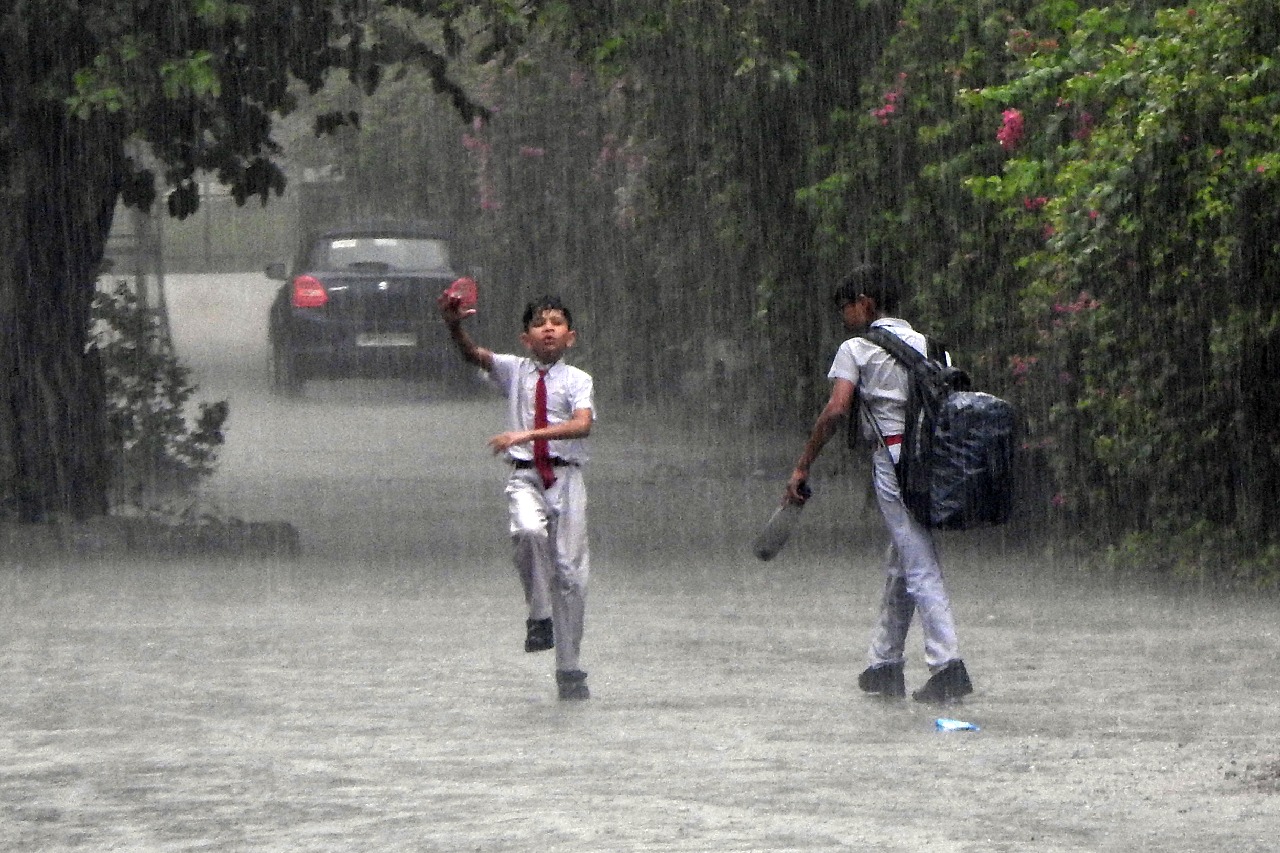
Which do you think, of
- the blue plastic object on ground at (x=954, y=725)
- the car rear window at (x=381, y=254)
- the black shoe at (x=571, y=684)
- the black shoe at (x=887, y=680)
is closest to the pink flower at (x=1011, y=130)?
the black shoe at (x=887, y=680)

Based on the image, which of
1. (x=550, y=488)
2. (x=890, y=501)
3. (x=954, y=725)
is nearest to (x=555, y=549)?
(x=550, y=488)

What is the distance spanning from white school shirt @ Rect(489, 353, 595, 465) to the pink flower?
4137 mm

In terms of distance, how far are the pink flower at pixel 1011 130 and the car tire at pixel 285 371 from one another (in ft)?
44.1

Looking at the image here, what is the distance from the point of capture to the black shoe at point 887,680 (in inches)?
353

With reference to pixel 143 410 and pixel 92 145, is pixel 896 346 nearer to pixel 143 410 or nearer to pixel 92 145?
pixel 92 145

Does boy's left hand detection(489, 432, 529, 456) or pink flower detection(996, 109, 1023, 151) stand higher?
pink flower detection(996, 109, 1023, 151)

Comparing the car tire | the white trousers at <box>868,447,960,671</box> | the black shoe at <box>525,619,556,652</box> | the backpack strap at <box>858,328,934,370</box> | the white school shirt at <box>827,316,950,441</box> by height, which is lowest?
the car tire

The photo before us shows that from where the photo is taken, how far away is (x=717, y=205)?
16141mm

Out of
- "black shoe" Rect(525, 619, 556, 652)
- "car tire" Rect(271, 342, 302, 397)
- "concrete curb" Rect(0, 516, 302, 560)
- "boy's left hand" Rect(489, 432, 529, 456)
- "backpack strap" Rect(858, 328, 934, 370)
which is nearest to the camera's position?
"boy's left hand" Rect(489, 432, 529, 456)

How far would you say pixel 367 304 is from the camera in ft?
81.1

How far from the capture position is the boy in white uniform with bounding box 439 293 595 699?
899cm

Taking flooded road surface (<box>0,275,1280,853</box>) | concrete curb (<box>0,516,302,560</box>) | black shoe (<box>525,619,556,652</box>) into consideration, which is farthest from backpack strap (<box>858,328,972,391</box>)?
concrete curb (<box>0,516,302,560</box>)

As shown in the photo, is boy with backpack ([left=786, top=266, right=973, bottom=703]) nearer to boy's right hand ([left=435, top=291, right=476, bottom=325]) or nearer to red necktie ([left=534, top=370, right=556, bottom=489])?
red necktie ([left=534, top=370, right=556, bottom=489])

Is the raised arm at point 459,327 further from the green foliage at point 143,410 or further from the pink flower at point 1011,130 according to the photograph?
the green foliage at point 143,410
